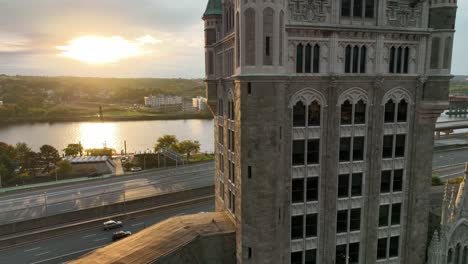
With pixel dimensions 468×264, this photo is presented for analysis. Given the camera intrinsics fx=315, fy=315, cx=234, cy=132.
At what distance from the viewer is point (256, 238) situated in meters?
27.2

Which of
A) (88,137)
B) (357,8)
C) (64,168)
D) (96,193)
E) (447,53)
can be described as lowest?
(88,137)

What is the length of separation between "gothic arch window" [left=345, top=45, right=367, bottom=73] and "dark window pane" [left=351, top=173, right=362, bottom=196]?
32.6 feet

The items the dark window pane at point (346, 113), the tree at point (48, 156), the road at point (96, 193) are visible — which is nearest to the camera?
the dark window pane at point (346, 113)

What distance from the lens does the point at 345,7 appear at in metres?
28.0

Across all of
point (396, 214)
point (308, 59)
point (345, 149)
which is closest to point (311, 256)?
point (396, 214)

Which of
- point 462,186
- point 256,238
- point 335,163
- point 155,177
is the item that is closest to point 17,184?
point 155,177

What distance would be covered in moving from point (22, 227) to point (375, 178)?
50092 millimetres

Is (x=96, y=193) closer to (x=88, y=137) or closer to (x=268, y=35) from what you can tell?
(x=268, y=35)

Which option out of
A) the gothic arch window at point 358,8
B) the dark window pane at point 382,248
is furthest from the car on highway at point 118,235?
the gothic arch window at point 358,8

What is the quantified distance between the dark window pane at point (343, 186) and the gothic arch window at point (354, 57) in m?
9.90

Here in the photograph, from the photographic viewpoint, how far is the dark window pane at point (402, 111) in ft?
100

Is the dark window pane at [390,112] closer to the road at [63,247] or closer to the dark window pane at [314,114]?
the dark window pane at [314,114]

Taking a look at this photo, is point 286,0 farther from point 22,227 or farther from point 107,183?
point 107,183

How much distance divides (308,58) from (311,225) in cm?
1544
